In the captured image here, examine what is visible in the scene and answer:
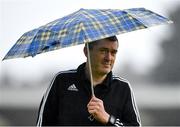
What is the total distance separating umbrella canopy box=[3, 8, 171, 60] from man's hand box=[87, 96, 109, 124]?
458mm

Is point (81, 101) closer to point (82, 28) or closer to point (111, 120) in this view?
point (111, 120)

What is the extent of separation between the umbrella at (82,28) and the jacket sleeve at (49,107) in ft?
1.17

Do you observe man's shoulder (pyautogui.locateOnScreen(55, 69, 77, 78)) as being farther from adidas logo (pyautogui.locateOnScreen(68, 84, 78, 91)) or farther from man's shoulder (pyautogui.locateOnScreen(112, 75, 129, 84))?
man's shoulder (pyautogui.locateOnScreen(112, 75, 129, 84))

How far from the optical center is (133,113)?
5379 millimetres

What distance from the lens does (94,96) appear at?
17.1 ft

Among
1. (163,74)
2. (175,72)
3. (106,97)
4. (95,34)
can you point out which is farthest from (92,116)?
(163,74)

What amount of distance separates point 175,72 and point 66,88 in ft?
81.6

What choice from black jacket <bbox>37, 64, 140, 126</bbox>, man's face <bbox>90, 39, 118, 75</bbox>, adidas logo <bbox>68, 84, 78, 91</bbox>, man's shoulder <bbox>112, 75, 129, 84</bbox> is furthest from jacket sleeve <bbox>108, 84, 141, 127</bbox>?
adidas logo <bbox>68, 84, 78, 91</bbox>

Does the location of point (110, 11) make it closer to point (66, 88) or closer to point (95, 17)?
point (95, 17)

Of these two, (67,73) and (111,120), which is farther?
(67,73)

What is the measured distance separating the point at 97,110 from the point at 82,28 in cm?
57

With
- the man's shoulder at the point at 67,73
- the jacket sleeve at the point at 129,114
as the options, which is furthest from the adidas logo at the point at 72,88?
the jacket sleeve at the point at 129,114

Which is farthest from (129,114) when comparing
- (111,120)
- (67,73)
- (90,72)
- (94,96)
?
(67,73)

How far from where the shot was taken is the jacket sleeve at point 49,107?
541 centimetres
